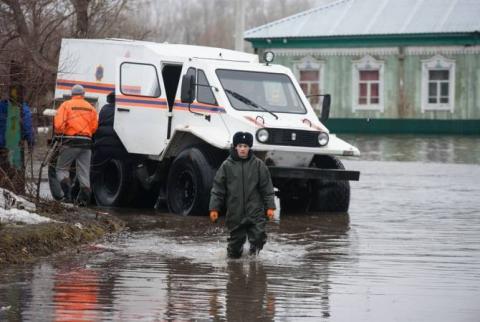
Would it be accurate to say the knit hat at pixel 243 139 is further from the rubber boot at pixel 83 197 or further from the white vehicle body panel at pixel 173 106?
the rubber boot at pixel 83 197

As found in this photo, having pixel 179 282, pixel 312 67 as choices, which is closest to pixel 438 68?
pixel 312 67

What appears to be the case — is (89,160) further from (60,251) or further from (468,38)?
(468,38)

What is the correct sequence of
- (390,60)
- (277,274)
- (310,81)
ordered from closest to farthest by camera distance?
1. (277,274)
2. (390,60)
3. (310,81)

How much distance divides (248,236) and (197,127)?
16.2ft

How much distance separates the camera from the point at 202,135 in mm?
16719

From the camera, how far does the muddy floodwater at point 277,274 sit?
9.36 metres

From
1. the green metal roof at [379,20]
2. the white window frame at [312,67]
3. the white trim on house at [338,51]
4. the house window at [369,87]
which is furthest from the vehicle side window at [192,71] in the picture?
the white window frame at [312,67]

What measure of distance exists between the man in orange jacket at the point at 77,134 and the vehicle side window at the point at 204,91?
153 cm

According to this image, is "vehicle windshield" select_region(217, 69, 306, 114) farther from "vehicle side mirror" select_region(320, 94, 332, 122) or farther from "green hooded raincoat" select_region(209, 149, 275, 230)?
Result: "green hooded raincoat" select_region(209, 149, 275, 230)

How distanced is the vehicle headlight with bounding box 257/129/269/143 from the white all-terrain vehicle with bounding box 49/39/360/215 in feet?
0.04

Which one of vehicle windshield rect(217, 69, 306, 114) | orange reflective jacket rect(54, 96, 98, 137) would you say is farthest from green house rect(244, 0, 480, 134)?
orange reflective jacket rect(54, 96, 98, 137)

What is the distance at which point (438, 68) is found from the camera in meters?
46.4

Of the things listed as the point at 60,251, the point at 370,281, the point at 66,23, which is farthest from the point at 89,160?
the point at 66,23

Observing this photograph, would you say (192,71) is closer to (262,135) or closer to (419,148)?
(262,135)
